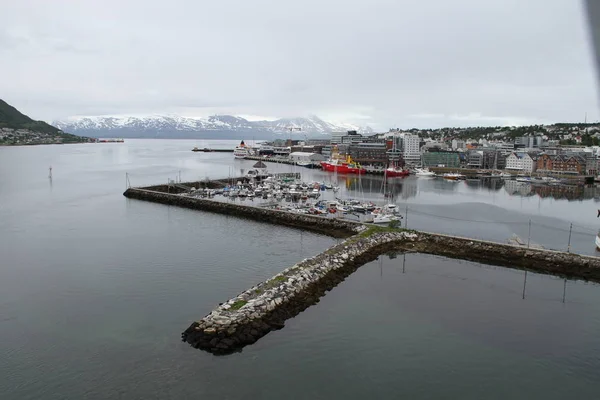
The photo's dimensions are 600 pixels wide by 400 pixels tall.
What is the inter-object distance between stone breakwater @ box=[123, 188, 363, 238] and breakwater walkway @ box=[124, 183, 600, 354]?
0.07ft

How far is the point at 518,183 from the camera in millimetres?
18469

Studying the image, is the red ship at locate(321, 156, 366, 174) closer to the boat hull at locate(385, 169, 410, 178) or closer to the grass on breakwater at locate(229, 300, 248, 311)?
the boat hull at locate(385, 169, 410, 178)

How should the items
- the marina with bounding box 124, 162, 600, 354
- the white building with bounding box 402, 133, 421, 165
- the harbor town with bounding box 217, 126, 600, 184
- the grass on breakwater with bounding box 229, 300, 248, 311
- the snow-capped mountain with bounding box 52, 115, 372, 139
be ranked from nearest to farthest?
the marina with bounding box 124, 162, 600, 354, the grass on breakwater with bounding box 229, 300, 248, 311, the harbor town with bounding box 217, 126, 600, 184, the white building with bounding box 402, 133, 421, 165, the snow-capped mountain with bounding box 52, 115, 372, 139

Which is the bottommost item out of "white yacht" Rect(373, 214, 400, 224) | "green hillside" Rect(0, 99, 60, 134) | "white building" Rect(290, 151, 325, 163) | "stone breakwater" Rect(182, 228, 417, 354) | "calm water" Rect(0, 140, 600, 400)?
"calm water" Rect(0, 140, 600, 400)

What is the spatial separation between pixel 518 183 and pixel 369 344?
697 inches

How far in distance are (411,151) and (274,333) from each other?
24.4 meters

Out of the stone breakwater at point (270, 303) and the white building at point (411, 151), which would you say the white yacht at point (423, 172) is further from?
the stone breakwater at point (270, 303)

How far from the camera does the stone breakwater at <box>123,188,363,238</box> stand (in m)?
7.48

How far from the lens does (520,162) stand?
23.0m

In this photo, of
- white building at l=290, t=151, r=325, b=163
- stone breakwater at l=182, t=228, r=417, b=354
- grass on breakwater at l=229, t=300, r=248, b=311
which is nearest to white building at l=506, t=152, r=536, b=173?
white building at l=290, t=151, r=325, b=163

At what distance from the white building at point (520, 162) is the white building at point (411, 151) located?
16.8 ft

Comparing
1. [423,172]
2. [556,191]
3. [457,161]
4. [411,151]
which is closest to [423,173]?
[423,172]

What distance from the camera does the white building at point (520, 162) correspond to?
22438 mm

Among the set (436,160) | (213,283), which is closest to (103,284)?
(213,283)
